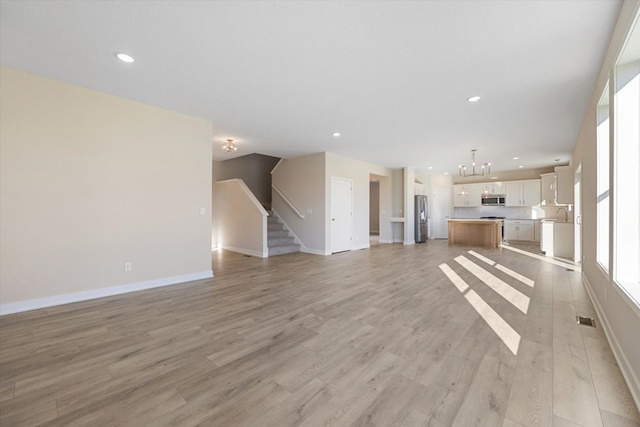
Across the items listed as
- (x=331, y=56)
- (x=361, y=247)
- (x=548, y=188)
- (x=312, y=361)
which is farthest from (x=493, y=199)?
(x=312, y=361)

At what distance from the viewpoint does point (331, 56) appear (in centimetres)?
265

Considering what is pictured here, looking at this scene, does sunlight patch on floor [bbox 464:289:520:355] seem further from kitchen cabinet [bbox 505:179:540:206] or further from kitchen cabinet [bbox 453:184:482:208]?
kitchen cabinet [bbox 453:184:482:208]

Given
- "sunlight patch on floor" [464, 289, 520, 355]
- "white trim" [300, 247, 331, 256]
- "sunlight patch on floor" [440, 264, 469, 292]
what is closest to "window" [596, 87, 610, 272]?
"sunlight patch on floor" [464, 289, 520, 355]

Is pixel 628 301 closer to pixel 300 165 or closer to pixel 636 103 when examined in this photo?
pixel 636 103

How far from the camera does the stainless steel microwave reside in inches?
394

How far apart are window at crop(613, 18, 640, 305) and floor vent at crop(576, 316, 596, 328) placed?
72cm

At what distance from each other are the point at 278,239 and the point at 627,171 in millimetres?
6440

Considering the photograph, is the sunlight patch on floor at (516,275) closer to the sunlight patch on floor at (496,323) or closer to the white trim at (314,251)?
the sunlight patch on floor at (496,323)

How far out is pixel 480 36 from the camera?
2.32 meters

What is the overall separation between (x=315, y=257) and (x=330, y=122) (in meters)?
3.31

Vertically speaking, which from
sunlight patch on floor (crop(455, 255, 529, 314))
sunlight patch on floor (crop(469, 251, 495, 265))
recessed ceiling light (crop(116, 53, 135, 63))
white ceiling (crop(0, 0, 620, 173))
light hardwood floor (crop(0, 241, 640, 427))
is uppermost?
recessed ceiling light (crop(116, 53, 135, 63))

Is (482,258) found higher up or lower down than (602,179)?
lower down

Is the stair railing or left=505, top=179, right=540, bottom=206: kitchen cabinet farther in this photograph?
left=505, top=179, right=540, bottom=206: kitchen cabinet

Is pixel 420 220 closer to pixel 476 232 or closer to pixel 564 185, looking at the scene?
pixel 476 232
